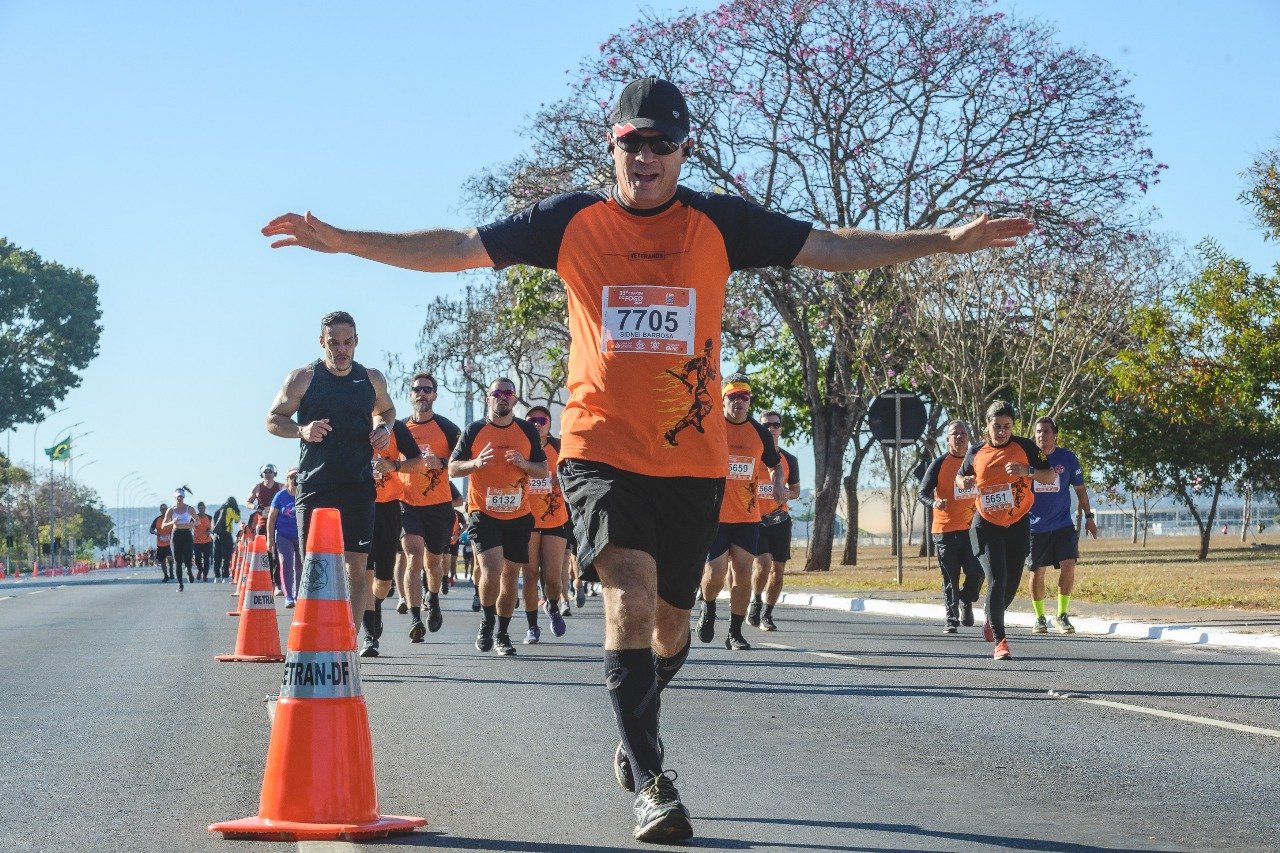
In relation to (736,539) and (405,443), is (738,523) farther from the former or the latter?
(405,443)

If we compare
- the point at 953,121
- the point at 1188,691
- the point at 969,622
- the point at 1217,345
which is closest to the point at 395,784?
the point at 1188,691

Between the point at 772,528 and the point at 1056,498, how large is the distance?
9.30ft

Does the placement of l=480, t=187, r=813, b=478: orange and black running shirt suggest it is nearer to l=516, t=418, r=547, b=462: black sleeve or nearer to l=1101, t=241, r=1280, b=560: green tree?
l=516, t=418, r=547, b=462: black sleeve

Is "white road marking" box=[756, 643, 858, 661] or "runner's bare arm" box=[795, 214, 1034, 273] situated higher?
"runner's bare arm" box=[795, 214, 1034, 273]

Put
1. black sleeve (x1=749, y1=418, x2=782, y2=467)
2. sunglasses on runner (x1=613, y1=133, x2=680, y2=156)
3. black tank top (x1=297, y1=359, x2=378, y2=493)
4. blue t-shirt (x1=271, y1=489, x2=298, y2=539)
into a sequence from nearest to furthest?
sunglasses on runner (x1=613, y1=133, x2=680, y2=156) < black tank top (x1=297, y1=359, x2=378, y2=493) < black sleeve (x1=749, y1=418, x2=782, y2=467) < blue t-shirt (x1=271, y1=489, x2=298, y2=539)

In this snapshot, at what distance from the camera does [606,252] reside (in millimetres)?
5957

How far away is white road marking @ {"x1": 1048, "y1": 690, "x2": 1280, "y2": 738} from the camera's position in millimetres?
8586

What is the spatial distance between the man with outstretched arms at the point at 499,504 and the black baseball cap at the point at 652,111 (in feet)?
25.7

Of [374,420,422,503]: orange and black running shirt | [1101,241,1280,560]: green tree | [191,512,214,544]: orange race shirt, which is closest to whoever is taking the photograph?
[374,420,422,503]: orange and black running shirt

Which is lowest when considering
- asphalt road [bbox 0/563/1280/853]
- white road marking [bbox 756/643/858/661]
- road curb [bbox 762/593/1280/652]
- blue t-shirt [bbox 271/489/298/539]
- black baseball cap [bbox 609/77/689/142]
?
asphalt road [bbox 0/563/1280/853]

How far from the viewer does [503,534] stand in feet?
45.9

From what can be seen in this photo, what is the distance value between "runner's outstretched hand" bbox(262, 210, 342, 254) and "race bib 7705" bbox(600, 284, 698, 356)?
0.96 meters

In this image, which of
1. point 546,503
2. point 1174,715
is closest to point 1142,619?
point 546,503

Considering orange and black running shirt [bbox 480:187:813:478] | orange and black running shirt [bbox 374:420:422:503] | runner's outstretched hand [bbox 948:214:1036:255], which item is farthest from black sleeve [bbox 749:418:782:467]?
orange and black running shirt [bbox 480:187:813:478]
